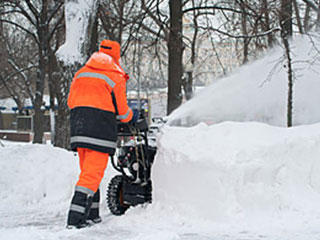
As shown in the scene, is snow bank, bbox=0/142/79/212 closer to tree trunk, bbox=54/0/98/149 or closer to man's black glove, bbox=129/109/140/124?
tree trunk, bbox=54/0/98/149

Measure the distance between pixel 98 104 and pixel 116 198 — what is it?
4.45 ft

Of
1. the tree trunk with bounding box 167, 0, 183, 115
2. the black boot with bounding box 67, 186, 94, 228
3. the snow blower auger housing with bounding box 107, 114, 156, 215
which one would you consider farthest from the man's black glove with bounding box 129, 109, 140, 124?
the tree trunk with bounding box 167, 0, 183, 115

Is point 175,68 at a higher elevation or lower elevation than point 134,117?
higher

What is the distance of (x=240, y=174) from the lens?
4449mm

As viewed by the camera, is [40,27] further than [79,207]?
Yes

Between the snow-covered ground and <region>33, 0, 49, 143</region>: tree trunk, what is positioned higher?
<region>33, 0, 49, 143</region>: tree trunk

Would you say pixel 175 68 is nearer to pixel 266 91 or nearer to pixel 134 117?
pixel 266 91

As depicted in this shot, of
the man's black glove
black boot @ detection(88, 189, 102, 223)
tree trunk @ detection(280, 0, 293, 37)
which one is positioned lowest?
black boot @ detection(88, 189, 102, 223)

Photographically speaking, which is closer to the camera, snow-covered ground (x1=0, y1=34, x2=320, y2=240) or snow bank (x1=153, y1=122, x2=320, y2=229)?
snow-covered ground (x1=0, y1=34, x2=320, y2=240)

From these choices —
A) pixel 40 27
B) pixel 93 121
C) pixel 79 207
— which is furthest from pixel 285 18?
pixel 40 27

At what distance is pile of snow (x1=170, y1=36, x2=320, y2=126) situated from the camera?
733 centimetres

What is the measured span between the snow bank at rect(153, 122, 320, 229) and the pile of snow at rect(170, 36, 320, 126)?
125 centimetres

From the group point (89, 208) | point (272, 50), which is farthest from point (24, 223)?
point (272, 50)

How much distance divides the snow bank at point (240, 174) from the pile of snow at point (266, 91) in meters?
1.25
